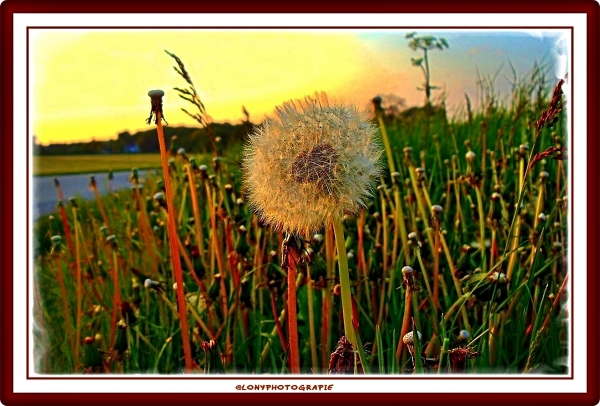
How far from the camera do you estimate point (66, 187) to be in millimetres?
1355

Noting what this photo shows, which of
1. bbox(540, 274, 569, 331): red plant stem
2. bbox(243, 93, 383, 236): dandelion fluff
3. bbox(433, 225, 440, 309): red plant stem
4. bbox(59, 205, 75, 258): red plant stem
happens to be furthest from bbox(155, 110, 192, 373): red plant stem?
bbox(540, 274, 569, 331): red plant stem

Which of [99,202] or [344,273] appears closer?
[344,273]

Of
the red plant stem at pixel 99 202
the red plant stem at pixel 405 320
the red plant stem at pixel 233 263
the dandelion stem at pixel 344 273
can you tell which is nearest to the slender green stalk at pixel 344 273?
the dandelion stem at pixel 344 273

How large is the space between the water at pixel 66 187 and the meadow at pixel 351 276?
0.03 metres

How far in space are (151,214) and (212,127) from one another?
1.10 ft

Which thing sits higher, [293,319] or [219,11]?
[219,11]

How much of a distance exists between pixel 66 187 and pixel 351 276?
637mm

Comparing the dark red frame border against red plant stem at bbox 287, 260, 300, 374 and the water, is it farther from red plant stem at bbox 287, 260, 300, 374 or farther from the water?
red plant stem at bbox 287, 260, 300, 374

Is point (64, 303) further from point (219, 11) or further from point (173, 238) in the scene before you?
point (219, 11)

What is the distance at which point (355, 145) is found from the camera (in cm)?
93

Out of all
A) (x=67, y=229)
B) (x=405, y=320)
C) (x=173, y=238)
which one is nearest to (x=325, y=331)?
(x=405, y=320)

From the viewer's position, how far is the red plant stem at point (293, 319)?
0.99m

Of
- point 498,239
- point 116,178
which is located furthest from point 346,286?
point 116,178
